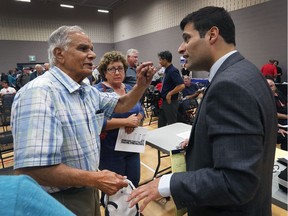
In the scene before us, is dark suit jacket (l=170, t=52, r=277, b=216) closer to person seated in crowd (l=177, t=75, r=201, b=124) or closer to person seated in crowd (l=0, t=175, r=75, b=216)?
person seated in crowd (l=0, t=175, r=75, b=216)

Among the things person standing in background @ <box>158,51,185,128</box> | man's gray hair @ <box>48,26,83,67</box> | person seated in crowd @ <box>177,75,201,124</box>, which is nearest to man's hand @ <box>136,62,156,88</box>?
man's gray hair @ <box>48,26,83,67</box>

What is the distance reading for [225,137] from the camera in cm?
73

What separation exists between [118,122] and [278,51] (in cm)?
721

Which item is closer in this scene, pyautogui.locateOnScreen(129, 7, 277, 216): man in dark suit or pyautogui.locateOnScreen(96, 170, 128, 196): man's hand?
pyautogui.locateOnScreen(129, 7, 277, 216): man in dark suit

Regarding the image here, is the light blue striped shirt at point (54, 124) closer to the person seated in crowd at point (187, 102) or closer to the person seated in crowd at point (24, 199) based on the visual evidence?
the person seated in crowd at point (24, 199)

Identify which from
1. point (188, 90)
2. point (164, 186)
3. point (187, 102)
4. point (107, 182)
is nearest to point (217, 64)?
point (164, 186)

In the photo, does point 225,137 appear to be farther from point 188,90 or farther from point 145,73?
point 188,90

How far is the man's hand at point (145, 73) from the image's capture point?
1.54 meters

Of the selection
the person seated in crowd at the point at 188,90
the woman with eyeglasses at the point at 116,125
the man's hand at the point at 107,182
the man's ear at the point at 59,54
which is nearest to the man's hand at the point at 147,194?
the man's hand at the point at 107,182

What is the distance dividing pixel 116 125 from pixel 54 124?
936 millimetres

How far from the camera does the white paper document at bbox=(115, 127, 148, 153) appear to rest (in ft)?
6.30

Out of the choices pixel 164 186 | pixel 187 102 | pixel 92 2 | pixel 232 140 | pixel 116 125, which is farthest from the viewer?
pixel 92 2

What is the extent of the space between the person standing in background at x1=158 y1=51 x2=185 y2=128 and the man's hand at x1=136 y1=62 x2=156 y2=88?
6.91 ft

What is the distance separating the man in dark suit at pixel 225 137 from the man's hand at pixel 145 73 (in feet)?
1.87
